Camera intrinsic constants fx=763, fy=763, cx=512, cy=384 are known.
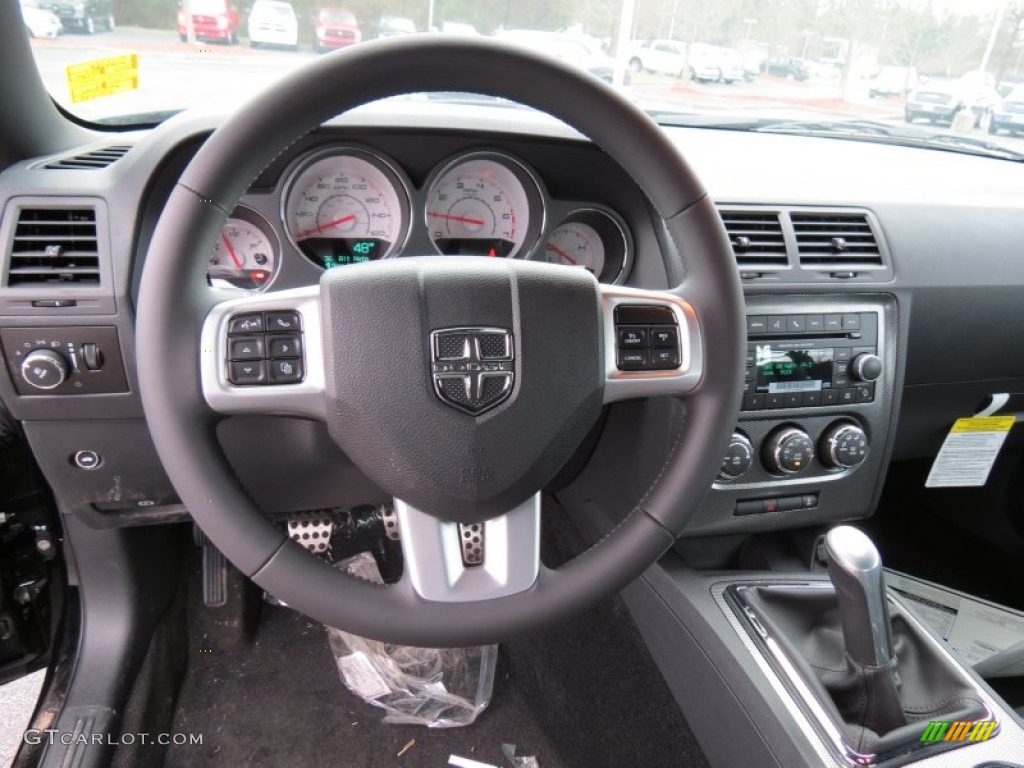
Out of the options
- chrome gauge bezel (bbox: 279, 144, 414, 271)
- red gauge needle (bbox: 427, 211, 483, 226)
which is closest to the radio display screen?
red gauge needle (bbox: 427, 211, 483, 226)

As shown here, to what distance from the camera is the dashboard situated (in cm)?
109

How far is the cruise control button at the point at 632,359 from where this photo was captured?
2.96 feet

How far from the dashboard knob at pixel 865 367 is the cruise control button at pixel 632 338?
26.1 inches

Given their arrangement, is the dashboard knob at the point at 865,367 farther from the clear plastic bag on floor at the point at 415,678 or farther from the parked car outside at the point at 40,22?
the parked car outside at the point at 40,22

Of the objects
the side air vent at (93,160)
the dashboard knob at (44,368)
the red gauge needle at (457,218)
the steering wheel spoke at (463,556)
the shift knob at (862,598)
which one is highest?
the side air vent at (93,160)

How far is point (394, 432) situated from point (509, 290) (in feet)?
0.66

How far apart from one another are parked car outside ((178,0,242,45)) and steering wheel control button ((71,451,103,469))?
766mm

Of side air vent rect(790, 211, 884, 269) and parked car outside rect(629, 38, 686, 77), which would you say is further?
parked car outside rect(629, 38, 686, 77)

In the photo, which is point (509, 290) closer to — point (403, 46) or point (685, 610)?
point (403, 46)

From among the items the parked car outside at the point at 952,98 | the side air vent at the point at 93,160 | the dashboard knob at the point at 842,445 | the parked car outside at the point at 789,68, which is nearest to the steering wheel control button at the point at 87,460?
the side air vent at the point at 93,160

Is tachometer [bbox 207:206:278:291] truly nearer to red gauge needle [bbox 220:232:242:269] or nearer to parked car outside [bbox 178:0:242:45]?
red gauge needle [bbox 220:232:242:269]

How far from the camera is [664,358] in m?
0.91

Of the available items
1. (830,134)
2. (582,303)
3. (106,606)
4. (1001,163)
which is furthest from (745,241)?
(106,606)

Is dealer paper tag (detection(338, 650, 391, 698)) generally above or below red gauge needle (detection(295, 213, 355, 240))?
below
